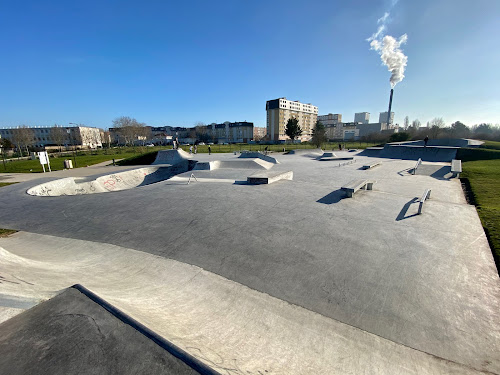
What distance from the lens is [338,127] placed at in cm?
12306

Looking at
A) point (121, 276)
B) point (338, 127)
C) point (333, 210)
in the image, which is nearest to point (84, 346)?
point (121, 276)

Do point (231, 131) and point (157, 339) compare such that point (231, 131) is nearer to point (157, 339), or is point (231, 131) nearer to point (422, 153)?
point (422, 153)

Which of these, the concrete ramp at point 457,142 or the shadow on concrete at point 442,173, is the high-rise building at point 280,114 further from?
the shadow on concrete at point 442,173

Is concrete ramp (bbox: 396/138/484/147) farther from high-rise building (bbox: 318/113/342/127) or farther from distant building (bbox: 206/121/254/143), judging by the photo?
high-rise building (bbox: 318/113/342/127)

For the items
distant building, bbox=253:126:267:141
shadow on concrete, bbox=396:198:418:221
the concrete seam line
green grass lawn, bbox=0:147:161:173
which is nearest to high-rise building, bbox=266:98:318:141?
distant building, bbox=253:126:267:141

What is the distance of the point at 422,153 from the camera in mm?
24359

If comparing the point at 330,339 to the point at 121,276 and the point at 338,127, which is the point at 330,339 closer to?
the point at 121,276

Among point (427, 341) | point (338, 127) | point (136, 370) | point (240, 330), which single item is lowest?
point (427, 341)

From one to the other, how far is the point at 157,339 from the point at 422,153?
30.6m

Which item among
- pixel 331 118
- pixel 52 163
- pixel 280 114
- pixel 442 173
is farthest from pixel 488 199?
pixel 331 118

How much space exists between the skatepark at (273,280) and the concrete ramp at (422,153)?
20681 millimetres

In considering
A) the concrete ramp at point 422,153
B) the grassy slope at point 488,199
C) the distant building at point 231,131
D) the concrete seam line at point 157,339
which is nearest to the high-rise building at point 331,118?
the distant building at point 231,131

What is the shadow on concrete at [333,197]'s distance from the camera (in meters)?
7.87

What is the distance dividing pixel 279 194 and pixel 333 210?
242 centimetres
